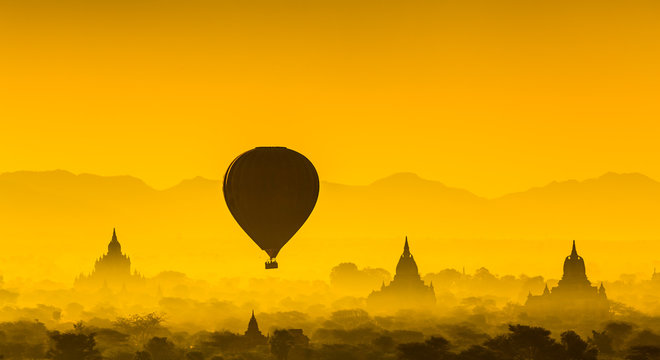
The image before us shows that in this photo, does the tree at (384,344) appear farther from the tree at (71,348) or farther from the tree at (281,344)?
the tree at (71,348)

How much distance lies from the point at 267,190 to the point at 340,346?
53.4 meters

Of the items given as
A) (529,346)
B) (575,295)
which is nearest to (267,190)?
(529,346)

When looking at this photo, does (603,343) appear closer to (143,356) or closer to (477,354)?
(477,354)

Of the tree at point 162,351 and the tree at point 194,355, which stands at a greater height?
the tree at point 162,351

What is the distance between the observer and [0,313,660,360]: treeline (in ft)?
409

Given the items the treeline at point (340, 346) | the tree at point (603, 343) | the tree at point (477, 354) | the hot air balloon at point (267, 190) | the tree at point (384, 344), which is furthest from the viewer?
the tree at point (384, 344)

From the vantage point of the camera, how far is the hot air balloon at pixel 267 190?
3836 inches

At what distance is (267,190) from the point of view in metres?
97.4

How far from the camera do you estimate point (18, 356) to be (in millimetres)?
142375

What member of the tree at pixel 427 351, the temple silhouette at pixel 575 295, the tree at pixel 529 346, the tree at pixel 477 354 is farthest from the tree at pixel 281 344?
the temple silhouette at pixel 575 295

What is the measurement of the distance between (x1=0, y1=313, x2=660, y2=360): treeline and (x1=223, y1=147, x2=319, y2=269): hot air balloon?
3251 centimetres

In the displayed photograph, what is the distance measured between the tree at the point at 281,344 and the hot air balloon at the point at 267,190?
40567 millimetres

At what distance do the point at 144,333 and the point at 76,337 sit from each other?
225 feet

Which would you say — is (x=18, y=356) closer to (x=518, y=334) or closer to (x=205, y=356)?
(x=205, y=356)
